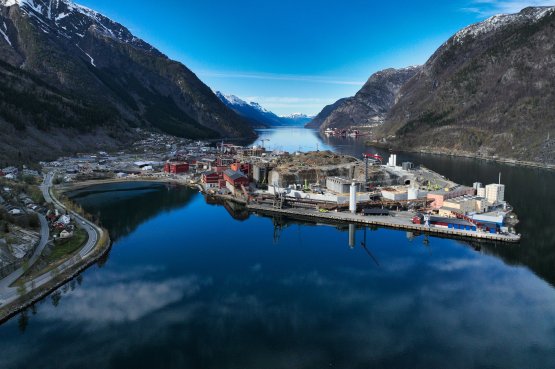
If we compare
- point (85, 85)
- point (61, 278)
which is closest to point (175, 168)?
point (61, 278)

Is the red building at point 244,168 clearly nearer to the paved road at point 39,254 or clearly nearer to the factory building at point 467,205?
the paved road at point 39,254

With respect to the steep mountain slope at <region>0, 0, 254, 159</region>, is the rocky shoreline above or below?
below

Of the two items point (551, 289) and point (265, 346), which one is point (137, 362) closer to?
point (265, 346)

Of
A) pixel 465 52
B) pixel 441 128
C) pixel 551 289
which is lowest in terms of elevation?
pixel 551 289

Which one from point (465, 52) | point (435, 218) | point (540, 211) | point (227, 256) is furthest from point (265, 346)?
point (465, 52)

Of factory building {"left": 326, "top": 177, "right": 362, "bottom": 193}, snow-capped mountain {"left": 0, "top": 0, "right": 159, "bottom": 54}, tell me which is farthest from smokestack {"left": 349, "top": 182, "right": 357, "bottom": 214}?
snow-capped mountain {"left": 0, "top": 0, "right": 159, "bottom": 54}

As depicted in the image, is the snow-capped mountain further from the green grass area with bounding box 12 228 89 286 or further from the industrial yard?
the green grass area with bounding box 12 228 89 286

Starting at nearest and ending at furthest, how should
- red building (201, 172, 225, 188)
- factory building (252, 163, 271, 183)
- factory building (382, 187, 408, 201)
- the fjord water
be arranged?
1. the fjord water
2. factory building (382, 187, 408, 201)
3. red building (201, 172, 225, 188)
4. factory building (252, 163, 271, 183)
